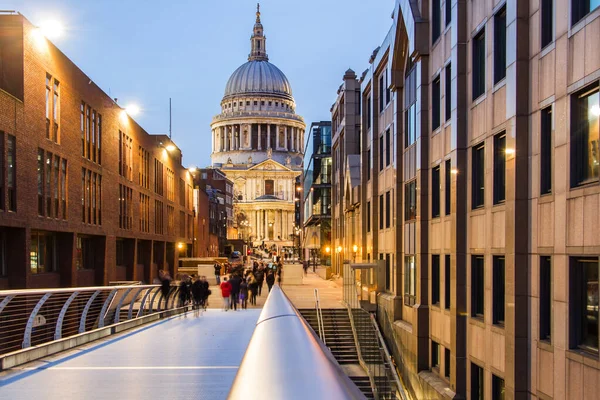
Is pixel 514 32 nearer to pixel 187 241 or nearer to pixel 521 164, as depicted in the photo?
pixel 521 164

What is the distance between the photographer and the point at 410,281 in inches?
1089

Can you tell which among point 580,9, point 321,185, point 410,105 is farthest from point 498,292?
point 321,185

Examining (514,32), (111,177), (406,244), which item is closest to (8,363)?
(514,32)

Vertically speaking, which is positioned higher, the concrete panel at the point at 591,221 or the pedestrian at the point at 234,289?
the concrete panel at the point at 591,221

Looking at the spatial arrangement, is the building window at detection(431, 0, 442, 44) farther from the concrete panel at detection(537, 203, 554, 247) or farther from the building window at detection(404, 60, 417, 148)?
the concrete panel at detection(537, 203, 554, 247)

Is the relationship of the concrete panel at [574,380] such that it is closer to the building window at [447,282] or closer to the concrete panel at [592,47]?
the concrete panel at [592,47]

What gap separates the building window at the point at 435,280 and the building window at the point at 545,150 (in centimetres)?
940

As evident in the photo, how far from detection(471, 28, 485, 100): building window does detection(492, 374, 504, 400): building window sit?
7.06 m

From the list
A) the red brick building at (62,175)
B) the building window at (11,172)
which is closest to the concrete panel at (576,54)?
the red brick building at (62,175)

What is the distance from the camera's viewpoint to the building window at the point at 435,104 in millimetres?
23688

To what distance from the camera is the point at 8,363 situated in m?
10.9

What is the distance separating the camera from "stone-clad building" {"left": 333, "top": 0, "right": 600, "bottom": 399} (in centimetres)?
1268

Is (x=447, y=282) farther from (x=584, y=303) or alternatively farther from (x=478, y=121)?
(x=584, y=303)

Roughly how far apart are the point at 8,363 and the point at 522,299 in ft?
32.0
